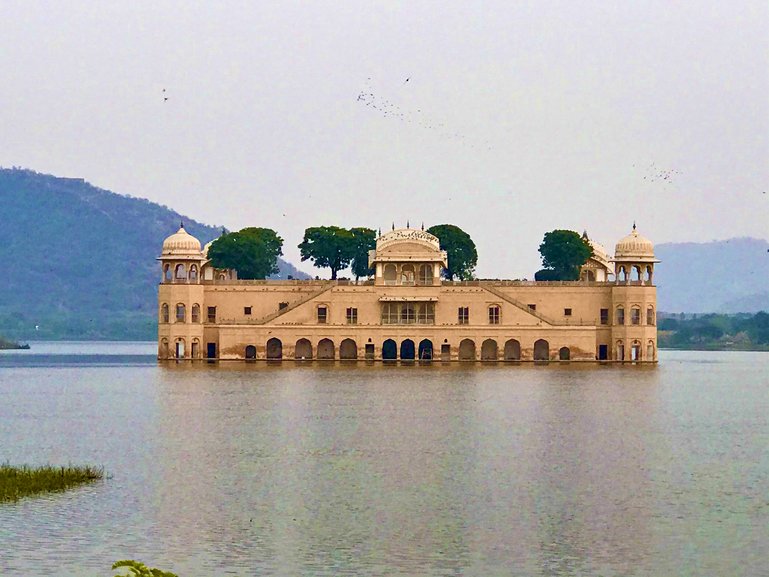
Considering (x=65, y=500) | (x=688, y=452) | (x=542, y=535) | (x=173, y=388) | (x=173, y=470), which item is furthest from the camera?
(x=173, y=388)

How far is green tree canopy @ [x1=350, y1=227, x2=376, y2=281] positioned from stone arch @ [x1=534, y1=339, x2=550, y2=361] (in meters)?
14.5

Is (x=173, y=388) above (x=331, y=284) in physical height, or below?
below

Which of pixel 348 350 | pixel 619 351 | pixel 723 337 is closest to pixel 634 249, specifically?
pixel 619 351

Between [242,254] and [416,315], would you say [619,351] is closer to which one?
[416,315]

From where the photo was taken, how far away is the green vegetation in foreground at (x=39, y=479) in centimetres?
3297

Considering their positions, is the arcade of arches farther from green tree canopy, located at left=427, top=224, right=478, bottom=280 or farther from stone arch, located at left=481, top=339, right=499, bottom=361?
green tree canopy, located at left=427, top=224, right=478, bottom=280

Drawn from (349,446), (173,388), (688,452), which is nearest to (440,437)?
(349,446)

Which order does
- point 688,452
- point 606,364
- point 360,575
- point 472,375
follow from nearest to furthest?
point 360,575 < point 688,452 < point 472,375 < point 606,364

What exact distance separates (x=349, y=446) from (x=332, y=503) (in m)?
11.1

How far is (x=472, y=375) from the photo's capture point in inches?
3250

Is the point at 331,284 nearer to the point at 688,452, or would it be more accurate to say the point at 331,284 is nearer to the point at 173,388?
the point at 173,388

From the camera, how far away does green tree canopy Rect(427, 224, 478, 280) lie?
4420 inches

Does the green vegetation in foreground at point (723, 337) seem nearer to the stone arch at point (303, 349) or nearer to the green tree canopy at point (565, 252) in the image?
the green tree canopy at point (565, 252)

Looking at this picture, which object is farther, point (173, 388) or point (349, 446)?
point (173, 388)
